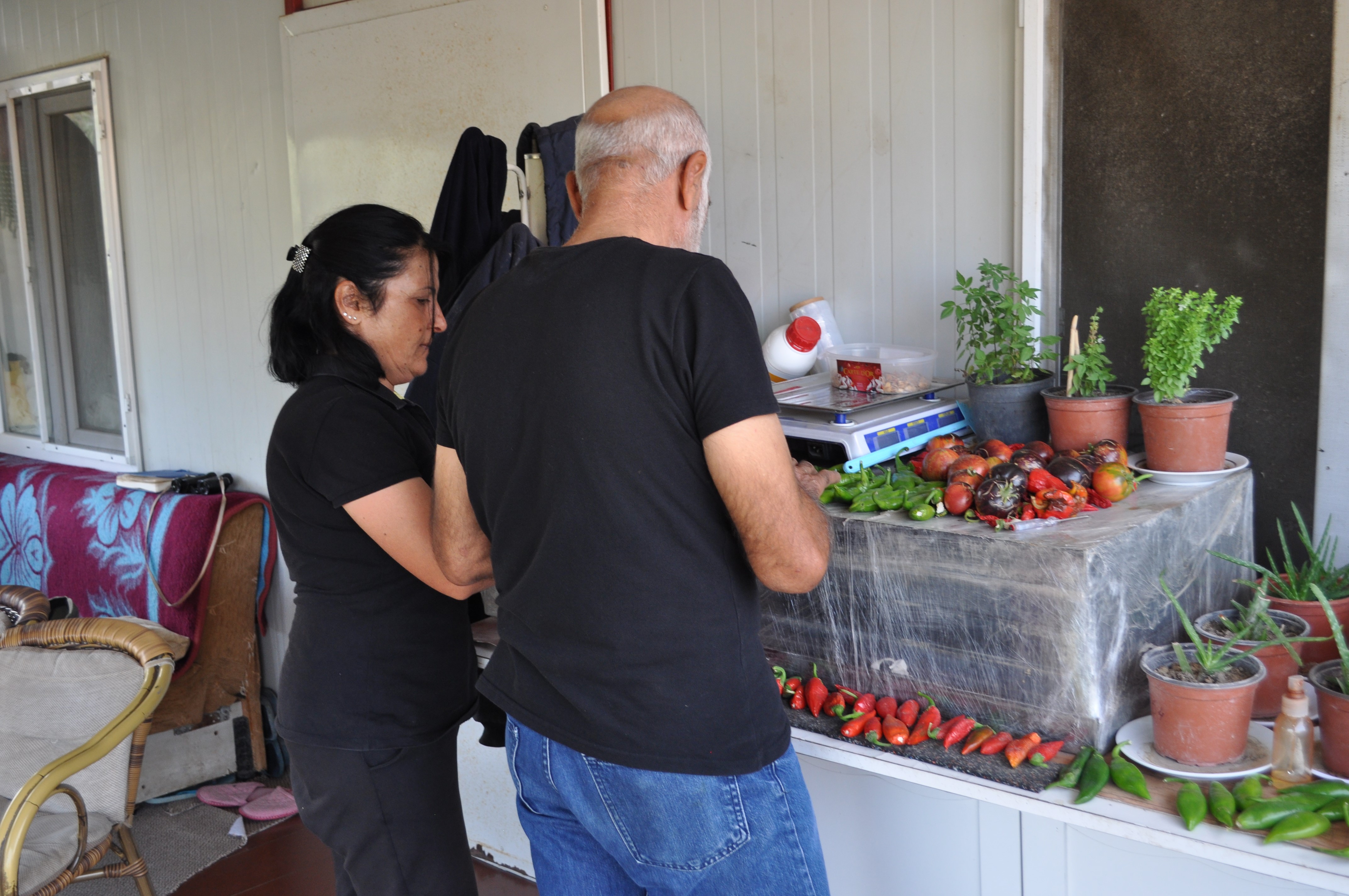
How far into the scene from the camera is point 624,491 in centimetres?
115

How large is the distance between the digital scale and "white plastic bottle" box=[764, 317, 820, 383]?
190 millimetres

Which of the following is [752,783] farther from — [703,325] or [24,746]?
[24,746]

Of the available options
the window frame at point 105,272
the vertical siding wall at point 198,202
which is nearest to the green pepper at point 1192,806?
the vertical siding wall at point 198,202

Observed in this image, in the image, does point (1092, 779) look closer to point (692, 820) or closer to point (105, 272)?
point (692, 820)

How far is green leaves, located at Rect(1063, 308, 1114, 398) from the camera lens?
1.83 meters

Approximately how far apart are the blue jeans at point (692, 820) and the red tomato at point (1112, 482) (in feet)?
2.29

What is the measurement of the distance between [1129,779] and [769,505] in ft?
2.21

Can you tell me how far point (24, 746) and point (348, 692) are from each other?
133 cm

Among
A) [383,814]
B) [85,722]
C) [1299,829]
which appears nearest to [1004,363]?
[1299,829]

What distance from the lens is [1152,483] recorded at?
1.78 m

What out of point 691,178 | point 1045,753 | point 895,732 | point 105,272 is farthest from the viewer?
point 105,272

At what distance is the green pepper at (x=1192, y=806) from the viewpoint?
52.2 inches

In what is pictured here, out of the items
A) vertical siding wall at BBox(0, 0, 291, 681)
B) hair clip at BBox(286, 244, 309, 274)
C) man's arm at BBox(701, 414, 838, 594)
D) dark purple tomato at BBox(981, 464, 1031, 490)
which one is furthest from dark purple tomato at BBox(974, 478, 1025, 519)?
vertical siding wall at BBox(0, 0, 291, 681)

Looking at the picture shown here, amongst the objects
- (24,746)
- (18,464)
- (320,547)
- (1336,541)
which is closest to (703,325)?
(320,547)
